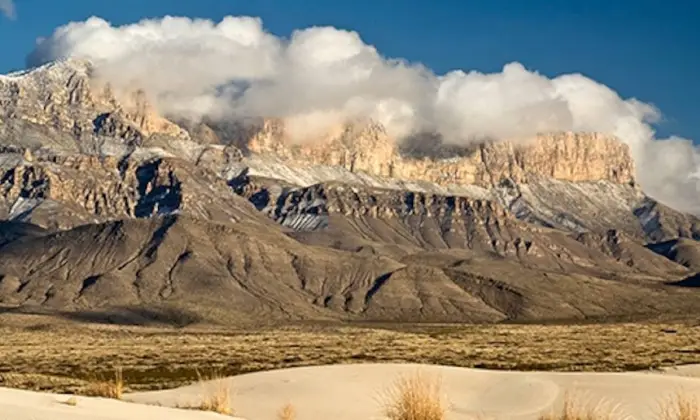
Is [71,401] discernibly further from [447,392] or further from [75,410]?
[447,392]

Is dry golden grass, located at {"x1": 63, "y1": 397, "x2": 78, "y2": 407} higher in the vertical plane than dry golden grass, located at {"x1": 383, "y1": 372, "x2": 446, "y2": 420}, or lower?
lower

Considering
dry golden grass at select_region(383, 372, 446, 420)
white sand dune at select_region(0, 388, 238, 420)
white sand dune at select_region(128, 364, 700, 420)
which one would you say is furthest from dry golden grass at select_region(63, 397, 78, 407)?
white sand dune at select_region(128, 364, 700, 420)

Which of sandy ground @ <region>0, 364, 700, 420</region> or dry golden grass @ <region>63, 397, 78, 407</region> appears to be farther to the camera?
sandy ground @ <region>0, 364, 700, 420</region>

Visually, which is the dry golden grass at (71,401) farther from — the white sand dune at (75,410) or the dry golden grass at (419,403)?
the dry golden grass at (419,403)

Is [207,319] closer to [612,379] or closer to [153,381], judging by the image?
[153,381]

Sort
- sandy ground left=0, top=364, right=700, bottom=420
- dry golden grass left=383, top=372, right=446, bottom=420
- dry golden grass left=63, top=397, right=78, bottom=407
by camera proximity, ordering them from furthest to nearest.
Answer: sandy ground left=0, top=364, right=700, bottom=420
dry golden grass left=63, top=397, right=78, bottom=407
dry golden grass left=383, top=372, right=446, bottom=420

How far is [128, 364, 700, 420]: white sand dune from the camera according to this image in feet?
72.0

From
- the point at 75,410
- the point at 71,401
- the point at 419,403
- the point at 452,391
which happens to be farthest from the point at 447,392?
the point at 75,410

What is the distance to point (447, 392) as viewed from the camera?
24453 millimetres

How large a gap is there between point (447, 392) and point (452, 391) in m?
0.61

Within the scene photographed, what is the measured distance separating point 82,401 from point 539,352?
183 feet

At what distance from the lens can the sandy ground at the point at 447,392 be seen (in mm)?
21891

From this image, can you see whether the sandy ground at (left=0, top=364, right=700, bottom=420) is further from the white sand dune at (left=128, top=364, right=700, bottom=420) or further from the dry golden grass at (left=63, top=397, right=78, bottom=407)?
the dry golden grass at (left=63, top=397, right=78, bottom=407)

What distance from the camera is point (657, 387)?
23859 millimetres
